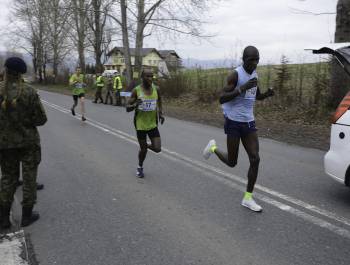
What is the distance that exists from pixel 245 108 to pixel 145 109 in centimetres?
190

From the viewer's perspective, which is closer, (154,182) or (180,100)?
(154,182)

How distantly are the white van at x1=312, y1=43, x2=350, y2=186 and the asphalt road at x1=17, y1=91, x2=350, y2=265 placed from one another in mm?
446

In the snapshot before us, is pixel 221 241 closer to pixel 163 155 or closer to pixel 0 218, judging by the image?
pixel 0 218

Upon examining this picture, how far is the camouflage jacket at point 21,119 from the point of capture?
14.0ft

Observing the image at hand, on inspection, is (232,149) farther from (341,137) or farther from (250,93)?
(341,137)

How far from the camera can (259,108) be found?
15.9m

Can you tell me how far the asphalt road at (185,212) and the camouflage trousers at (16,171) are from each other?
0.40m

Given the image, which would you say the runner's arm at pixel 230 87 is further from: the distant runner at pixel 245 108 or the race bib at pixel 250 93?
the race bib at pixel 250 93

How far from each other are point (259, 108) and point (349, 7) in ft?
16.8

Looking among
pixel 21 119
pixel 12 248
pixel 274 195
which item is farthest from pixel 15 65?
pixel 274 195

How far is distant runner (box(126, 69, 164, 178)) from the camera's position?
623cm

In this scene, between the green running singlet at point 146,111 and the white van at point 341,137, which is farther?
the green running singlet at point 146,111

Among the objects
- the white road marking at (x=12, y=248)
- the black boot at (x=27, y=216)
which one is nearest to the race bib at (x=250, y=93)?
the black boot at (x=27, y=216)

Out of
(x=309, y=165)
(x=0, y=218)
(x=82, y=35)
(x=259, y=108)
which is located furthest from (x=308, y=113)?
(x=82, y=35)
